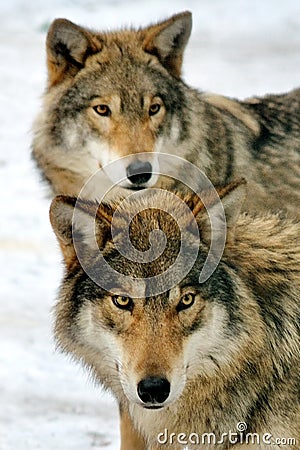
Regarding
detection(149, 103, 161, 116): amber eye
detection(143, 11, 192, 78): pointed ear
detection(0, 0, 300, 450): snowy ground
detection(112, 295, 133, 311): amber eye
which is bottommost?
detection(0, 0, 300, 450): snowy ground

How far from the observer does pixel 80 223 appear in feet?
12.9

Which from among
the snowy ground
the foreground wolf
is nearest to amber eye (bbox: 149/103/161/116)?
the snowy ground

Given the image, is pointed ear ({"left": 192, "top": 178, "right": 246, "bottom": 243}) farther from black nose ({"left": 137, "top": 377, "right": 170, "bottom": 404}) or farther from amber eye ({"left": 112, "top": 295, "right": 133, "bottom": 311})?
black nose ({"left": 137, "top": 377, "right": 170, "bottom": 404})

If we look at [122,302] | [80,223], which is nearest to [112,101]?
[80,223]

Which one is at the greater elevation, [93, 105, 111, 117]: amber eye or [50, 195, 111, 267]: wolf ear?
[50, 195, 111, 267]: wolf ear

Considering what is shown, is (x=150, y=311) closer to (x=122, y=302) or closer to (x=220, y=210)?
(x=122, y=302)

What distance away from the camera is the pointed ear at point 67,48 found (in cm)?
593

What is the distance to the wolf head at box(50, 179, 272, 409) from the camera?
146 inches

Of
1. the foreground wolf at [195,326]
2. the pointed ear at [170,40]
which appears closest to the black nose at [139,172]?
the pointed ear at [170,40]

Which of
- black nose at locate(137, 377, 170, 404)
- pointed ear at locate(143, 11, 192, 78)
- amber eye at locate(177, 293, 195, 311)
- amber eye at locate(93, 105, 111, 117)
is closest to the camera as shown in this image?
black nose at locate(137, 377, 170, 404)

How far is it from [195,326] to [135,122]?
220 centimetres

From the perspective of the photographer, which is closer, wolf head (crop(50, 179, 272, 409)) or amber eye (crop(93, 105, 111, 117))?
wolf head (crop(50, 179, 272, 409))

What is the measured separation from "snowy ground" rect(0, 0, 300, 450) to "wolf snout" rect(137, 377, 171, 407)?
5.96 ft

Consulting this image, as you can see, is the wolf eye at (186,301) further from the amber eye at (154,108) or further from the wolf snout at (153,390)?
the amber eye at (154,108)
